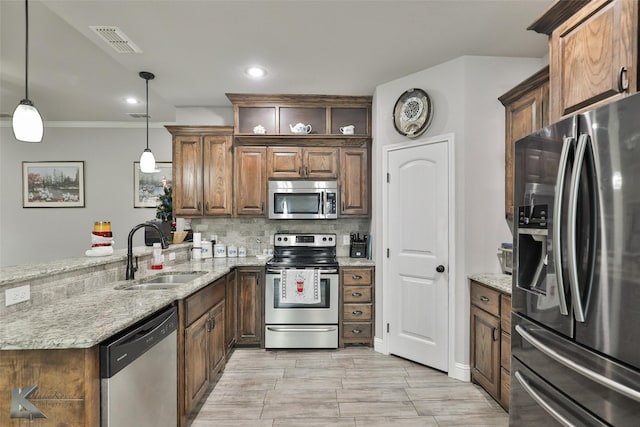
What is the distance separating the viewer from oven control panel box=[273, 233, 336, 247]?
396 cm

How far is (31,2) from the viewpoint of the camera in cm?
231

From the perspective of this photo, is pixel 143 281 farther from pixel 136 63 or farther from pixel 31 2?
pixel 31 2

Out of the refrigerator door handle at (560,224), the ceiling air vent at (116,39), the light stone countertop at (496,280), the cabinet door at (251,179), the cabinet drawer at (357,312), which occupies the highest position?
the ceiling air vent at (116,39)

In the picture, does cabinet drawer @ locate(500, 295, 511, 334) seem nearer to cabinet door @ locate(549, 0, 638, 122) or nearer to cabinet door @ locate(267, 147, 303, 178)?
cabinet door @ locate(549, 0, 638, 122)

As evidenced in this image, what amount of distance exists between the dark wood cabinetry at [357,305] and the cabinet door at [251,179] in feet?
4.11

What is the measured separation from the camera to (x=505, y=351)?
91.9 inches

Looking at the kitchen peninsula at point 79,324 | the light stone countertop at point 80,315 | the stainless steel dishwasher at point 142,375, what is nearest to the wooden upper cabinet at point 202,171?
the kitchen peninsula at point 79,324

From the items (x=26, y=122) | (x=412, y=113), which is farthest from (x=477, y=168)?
(x=26, y=122)

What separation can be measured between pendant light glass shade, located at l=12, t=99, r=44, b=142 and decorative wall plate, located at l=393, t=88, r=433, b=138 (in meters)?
2.78

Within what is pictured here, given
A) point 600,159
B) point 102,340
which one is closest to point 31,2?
point 102,340

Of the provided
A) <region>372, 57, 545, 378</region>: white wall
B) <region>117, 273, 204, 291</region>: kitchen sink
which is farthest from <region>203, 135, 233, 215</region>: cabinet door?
<region>372, 57, 545, 378</region>: white wall

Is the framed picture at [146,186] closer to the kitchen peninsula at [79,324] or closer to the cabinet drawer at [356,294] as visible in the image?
the kitchen peninsula at [79,324]

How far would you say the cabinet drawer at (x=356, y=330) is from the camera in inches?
138

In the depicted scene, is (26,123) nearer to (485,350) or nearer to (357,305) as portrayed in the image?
(357,305)
